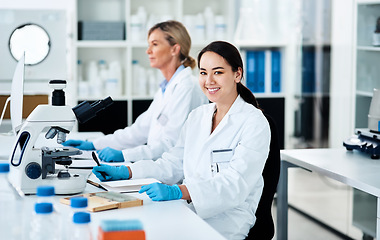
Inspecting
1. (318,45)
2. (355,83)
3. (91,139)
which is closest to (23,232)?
(91,139)

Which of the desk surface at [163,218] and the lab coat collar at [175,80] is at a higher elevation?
the lab coat collar at [175,80]

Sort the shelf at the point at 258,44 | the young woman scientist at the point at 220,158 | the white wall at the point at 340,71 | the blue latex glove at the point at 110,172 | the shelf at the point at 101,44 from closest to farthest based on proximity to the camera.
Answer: the young woman scientist at the point at 220,158 → the blue latex glove at the point at 110,172 → the shelf at the point at 101,44 → the shelf at the point at 258,44 → the white wall at the point at 340,71

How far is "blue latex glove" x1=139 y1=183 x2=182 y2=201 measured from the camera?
1.70 meters

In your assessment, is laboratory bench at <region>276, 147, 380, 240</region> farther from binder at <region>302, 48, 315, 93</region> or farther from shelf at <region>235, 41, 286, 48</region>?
binder at <region>302, 48, 315, 93</region>

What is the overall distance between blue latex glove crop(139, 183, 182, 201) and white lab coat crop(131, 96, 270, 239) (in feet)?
0.21

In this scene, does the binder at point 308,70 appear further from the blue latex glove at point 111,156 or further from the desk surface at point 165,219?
the desk surface at point 165,219

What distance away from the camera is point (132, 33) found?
386 centimetres

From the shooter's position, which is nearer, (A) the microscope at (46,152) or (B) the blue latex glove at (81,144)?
(A) the microscope at (46,152)

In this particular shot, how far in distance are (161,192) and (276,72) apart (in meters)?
2.73

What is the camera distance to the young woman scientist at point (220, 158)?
181cm

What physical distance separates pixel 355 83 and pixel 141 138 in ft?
5.01

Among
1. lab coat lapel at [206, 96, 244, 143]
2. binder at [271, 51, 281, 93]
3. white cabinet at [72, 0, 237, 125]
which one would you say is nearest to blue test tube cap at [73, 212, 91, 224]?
lab coat lapel at [206, 96, 244, 143]

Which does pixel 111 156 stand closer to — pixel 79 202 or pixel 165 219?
pixel 79 202

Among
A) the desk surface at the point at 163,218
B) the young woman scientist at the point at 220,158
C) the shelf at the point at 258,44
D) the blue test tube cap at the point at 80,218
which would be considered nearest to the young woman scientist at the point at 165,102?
the young woman scientist at the point at 220,158
